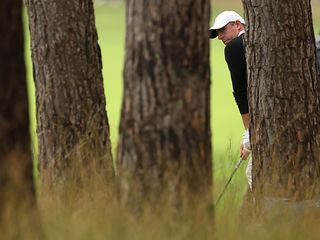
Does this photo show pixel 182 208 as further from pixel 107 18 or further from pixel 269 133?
pixel 107 18

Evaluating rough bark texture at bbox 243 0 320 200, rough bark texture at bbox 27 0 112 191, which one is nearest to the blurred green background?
rough bark texture at bbox 27 0 112 191

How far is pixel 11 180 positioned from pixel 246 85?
15.0 feet

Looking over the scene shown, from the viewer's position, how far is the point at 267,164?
9727 millimetres

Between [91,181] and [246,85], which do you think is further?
[246,85]

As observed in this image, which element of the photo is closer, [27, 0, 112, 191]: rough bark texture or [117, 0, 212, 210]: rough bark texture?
[117, 0, 212, 210]: rough bark texture

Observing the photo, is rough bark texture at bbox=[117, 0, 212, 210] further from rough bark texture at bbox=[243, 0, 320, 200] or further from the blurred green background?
rough bark texture at bbox=[243, 0, 320, 200]

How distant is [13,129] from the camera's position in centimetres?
678

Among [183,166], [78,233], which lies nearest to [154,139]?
[183,166]

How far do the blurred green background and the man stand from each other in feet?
0.46

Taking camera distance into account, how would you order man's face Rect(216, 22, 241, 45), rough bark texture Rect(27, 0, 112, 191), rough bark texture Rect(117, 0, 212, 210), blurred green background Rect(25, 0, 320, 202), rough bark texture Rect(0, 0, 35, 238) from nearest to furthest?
rough bark texture Rect(0, 0, 35, 238) → rough bark texture Rect(117, 0, 212, 210) → rough bark texture Rect(27, 0, 112, 191) → man's face Rect(216, 22, 241, 45) → blurred green background Rect(25, 0, 320, 202)

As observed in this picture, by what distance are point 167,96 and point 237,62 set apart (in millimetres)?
3882

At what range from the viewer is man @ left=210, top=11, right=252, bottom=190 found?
A: 10.9 m

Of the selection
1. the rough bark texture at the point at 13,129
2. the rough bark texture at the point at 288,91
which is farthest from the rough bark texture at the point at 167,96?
the rough bark texture at the point at 288,91

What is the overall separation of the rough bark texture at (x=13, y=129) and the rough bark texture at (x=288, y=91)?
306 cm
